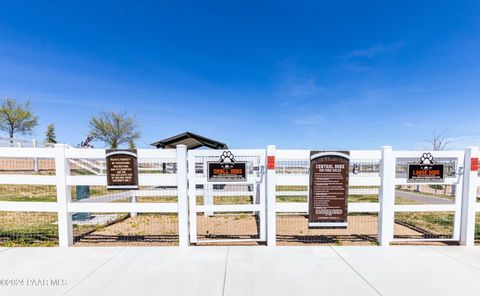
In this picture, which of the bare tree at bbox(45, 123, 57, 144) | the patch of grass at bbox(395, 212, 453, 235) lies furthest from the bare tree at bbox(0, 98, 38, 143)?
the patch of grass at bbox(395, 212, 453, 235)

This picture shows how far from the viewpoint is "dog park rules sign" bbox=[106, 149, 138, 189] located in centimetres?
416

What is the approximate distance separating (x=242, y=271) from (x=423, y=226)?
5235 mm

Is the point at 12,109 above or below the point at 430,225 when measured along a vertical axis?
above

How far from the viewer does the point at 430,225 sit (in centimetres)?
575

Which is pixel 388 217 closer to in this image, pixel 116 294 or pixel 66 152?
pixel 116 294

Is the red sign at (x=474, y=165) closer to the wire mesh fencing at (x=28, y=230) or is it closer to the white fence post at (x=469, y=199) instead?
the white fence post at (x=469, y=199)


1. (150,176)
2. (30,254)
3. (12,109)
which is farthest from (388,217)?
(12,109)

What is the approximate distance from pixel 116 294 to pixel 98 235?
286 cm

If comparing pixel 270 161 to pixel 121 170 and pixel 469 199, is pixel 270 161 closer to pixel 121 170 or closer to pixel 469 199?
pixel 121 170

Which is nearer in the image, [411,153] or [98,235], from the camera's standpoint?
[411,153]

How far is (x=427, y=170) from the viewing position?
4.14m

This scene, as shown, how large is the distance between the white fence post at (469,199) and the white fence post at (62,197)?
7389 millimetres

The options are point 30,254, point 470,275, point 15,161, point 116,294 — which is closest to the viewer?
point 116,294

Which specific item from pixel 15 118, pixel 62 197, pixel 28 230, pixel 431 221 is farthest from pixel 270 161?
pixel 15 118
